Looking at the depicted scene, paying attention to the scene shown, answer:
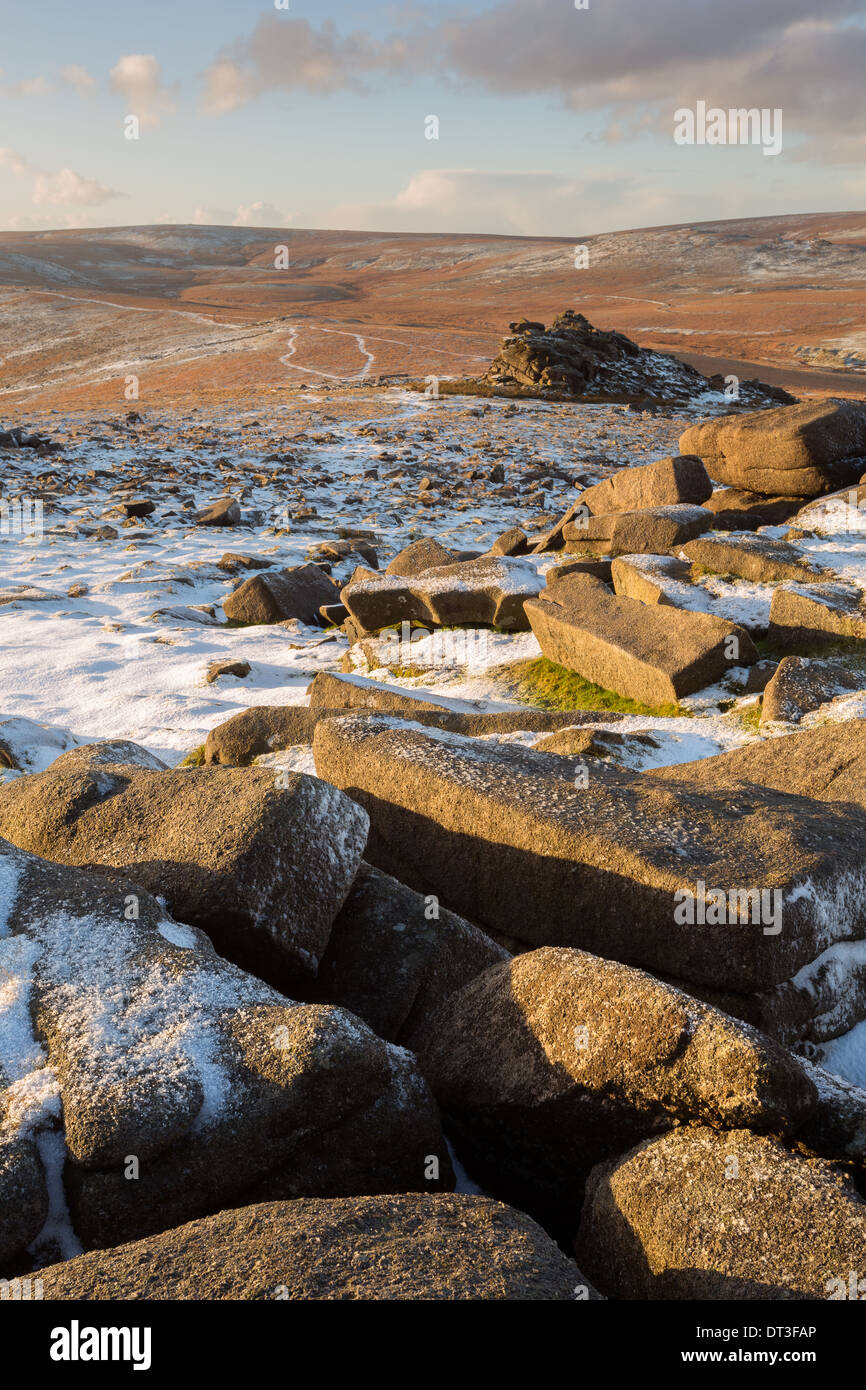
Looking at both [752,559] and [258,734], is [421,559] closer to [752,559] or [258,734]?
[752,559]

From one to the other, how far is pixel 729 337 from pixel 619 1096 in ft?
193

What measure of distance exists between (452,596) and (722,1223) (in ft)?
27.3

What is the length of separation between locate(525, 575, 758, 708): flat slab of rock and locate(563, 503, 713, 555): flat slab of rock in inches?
70.6

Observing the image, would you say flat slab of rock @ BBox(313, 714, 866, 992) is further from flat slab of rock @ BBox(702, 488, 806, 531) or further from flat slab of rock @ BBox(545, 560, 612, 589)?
flat slab of rock @ BBox(702, 488, 806, 531)

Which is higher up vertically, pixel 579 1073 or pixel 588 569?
pixel 588 569

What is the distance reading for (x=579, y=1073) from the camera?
130 inches

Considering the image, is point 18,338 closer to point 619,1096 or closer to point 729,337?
point 729,337

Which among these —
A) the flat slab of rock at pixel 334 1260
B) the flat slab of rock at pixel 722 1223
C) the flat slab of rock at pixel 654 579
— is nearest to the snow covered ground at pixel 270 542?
the flat slab of rock at pixel 654 579

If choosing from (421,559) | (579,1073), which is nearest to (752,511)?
(421,559)

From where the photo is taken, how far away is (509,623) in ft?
34.4

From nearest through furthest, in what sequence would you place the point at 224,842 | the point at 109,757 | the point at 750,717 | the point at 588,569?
the point at 224,842 → the point at 109,757 → the point at 750,717 → the point at 588,569

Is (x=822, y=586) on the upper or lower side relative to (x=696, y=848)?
upper

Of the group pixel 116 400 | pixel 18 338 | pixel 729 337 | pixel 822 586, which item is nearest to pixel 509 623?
pixel 822 586

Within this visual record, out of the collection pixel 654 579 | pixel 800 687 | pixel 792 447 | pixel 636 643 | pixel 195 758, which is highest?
pixel 792 447
